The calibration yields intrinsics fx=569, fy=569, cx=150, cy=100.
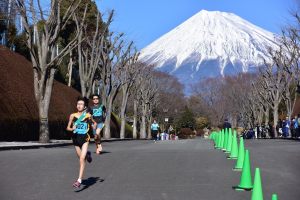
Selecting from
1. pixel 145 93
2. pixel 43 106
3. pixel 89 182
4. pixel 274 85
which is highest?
pixel 145 93

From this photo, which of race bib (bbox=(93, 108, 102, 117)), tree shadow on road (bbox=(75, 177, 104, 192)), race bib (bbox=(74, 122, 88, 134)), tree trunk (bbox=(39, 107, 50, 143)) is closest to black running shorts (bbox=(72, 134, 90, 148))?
race bib (bbox=(74, 122, 88, 134))

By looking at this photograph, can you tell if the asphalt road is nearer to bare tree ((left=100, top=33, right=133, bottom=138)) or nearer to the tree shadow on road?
the tree shadow on road

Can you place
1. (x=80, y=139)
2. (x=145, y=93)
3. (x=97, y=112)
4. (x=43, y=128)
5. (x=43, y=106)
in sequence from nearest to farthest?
(x=80, y=139)
(x=97, y=112)
(x=43, y=128)
(x=43, y=106)
(x=145, y=93)

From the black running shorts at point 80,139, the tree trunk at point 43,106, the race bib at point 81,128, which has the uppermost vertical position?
the tree trunk at point 43,106

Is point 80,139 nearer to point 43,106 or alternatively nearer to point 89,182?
point 89,182

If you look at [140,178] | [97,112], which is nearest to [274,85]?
[97,112]

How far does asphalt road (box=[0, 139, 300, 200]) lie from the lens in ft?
29.3

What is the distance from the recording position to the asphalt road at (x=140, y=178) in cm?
894

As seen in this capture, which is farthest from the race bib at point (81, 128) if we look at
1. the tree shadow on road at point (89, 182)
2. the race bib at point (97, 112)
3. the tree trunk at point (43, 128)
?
the tree trunk at point (43, 128)

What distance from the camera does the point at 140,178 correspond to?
431 inches

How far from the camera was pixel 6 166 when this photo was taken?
1262 cm

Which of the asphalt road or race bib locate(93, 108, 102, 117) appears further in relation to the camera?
race bib locate(93, 108, 102, 117)

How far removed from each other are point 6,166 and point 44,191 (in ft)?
12.2

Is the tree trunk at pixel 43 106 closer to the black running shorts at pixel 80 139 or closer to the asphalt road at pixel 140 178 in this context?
the asphalt road at pixel 140 178
